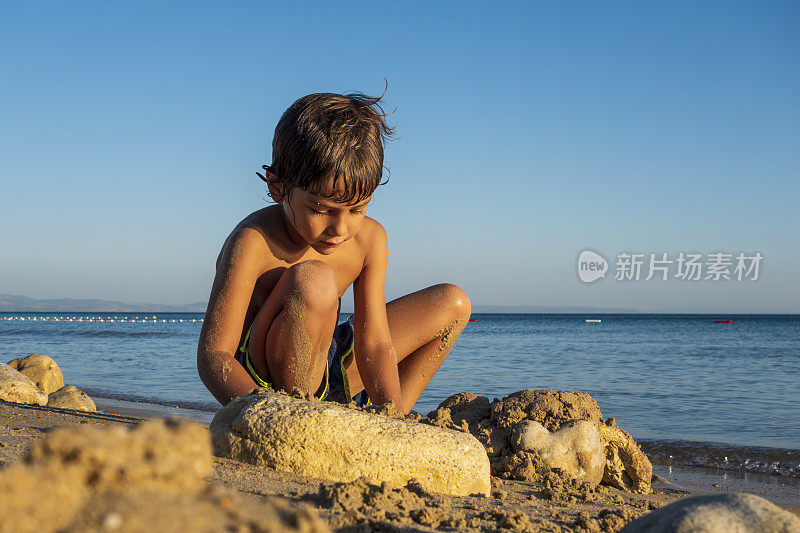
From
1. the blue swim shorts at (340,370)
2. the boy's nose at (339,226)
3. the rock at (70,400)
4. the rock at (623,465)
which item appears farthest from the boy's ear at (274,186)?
the rock at (70,400)

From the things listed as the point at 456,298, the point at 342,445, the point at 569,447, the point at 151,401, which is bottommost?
the point at 151,401

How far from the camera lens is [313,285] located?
9.10 ft

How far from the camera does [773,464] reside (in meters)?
4.66

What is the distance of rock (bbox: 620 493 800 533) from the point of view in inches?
53.1

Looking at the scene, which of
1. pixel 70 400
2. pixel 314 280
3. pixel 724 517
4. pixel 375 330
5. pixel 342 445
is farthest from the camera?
pixel 70 400

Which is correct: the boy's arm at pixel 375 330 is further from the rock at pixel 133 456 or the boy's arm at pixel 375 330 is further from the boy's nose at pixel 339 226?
the rock at pixel 133 456

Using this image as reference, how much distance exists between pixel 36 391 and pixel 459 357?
846 cm

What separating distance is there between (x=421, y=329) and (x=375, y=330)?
374 mm

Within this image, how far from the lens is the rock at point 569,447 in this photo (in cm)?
308

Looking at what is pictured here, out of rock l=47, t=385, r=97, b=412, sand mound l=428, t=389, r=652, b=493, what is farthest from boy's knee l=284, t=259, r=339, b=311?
rock l=47, t=385, r=97, b=412

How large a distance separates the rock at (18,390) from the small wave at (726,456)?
17.3ft

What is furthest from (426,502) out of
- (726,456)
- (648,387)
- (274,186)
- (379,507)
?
(648,387)

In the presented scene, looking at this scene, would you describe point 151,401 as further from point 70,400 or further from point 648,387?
point 648,387

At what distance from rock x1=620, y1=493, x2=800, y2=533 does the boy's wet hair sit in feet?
5.67
